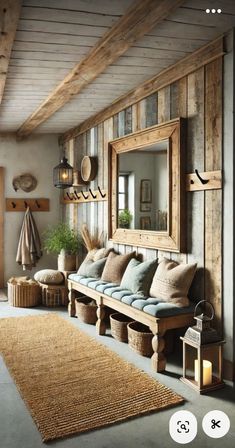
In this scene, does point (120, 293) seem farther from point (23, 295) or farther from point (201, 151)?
point (23, 295)

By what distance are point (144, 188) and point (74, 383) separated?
2084 mm

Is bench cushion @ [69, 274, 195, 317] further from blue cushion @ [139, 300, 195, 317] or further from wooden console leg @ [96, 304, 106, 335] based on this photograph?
wooden console leg @ [96, 304, 106, 335]

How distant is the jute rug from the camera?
260cm

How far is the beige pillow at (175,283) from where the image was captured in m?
3.48

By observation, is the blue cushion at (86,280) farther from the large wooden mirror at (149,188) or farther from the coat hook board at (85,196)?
the coat hook board at (85,196)

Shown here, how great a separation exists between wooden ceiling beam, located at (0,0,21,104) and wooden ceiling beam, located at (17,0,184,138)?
0.63m

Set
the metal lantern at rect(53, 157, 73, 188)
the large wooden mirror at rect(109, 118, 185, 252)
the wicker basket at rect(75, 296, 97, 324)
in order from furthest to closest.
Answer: the metal lantern at rect(53, 157, 73, 188), the wicker basket at rect(75, 296, 97, 324), the large wooden mirror at rect(109, 118, 185, 252)

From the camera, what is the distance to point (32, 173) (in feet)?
22.3

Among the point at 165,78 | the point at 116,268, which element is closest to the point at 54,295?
the point at 116,268

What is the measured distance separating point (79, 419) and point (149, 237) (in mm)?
2076

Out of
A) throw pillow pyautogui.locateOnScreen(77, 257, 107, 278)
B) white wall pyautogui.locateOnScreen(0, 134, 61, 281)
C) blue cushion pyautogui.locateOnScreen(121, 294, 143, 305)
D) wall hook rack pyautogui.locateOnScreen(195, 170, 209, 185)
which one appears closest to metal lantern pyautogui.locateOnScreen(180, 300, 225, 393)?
blue cushion pyautogui.locateOnScreen(121, 294, 143, 305)

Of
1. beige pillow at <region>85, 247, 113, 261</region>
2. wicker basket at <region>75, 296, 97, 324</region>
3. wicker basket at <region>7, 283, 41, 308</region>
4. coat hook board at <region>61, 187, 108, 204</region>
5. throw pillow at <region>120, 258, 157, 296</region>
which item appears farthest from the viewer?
wicker basket at <region>7, 283, 41, 308</region>

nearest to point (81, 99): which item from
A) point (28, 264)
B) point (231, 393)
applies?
point (28, 264)

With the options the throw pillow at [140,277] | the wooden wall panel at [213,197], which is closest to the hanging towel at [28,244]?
the throw pillow at [140,277]
